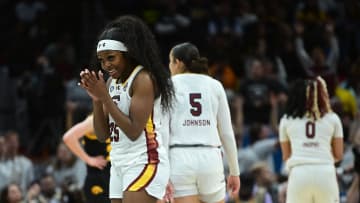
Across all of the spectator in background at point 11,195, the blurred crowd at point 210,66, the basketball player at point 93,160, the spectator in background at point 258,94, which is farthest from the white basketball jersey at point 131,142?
the spectator in background at point 258,94

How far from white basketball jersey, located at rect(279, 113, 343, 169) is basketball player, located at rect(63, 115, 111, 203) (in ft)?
5.75

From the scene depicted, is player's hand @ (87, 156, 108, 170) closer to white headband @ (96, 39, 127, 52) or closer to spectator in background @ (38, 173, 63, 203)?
white headband @ (96, 39, 127, 52)

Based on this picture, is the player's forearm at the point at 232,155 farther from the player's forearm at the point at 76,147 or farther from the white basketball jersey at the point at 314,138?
the player's forearm at the point at 76,147

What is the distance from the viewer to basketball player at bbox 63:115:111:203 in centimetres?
906

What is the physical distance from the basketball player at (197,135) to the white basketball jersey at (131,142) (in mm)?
1407

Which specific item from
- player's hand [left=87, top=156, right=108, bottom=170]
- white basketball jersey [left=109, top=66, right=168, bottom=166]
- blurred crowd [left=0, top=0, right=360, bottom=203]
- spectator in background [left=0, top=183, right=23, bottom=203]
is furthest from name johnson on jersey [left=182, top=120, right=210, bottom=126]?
spectator in background [left=0, top=183, right=23, bottom=203]

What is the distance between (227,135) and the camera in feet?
27.6

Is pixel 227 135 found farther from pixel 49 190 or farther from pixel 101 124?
pixel 49 190

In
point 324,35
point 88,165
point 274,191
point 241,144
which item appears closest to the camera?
point 88,165

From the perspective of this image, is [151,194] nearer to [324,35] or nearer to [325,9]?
[324,35]

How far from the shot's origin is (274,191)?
13.0 metres

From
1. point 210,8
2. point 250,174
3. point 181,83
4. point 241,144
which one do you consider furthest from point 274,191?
point 210,8

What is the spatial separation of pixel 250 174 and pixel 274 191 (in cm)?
53

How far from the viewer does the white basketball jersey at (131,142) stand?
673 cm
